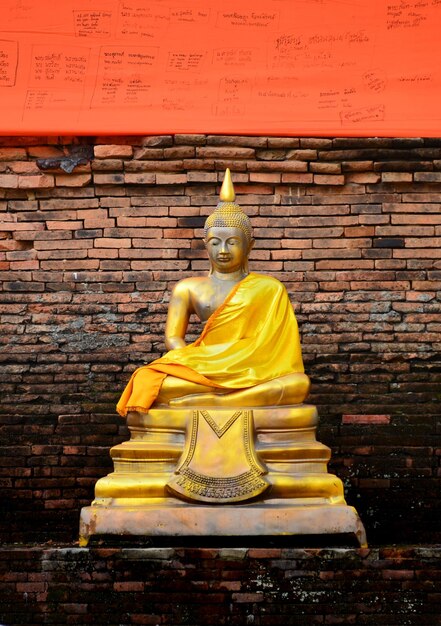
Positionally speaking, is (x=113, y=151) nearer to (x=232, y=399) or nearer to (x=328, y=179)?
(x=328, y=179)

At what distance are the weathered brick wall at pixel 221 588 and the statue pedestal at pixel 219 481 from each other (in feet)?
0.54

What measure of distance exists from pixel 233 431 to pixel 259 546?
0.61 meters

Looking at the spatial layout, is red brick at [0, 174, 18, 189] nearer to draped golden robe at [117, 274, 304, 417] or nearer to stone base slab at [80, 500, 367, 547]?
draped golden robe at [117, 274, 304, 417]

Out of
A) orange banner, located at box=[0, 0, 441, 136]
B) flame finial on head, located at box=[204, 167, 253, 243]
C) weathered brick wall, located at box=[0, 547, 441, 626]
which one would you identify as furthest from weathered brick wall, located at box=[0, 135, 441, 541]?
weathered brick wall, located at box=[0, 547, 441, 626]

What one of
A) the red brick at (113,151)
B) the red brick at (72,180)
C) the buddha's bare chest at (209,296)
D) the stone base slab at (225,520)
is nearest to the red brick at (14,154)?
the red brick at (72,180)

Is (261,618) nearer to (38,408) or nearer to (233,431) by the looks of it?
(233,431)

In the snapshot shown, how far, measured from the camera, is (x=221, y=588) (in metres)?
6.27

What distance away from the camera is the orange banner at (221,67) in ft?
26.8

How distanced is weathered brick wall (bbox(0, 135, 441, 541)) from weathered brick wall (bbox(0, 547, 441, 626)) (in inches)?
69.2

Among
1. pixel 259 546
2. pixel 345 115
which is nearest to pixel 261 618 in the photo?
pixel 259 546

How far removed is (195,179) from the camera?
8.20 m

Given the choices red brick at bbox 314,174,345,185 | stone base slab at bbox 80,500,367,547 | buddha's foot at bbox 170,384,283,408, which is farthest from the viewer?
red brick at bbox 314,174,345,185

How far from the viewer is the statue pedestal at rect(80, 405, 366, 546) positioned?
6.43m

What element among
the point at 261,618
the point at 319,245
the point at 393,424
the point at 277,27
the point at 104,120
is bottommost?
the point at 261,618
